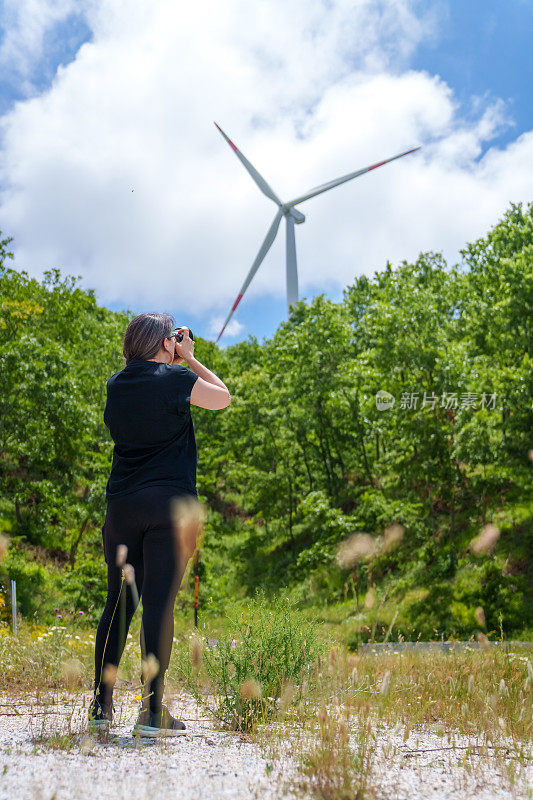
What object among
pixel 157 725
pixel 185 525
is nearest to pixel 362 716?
pixel 157 725

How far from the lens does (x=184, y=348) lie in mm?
3330

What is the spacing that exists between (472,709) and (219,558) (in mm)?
23501

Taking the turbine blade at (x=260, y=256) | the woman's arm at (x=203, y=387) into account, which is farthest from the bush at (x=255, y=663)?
the turbine blade at (x=260, y=256)

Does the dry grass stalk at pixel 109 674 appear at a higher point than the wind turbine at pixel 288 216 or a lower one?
lower

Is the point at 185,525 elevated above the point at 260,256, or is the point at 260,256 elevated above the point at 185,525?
the point at 260,256

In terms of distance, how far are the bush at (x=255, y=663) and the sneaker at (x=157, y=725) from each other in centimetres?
30

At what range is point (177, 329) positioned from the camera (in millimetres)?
3354

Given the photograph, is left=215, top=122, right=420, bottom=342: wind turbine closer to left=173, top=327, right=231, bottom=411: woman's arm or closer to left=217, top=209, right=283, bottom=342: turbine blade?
left=217, top=209, right=283, bottom=342: turbine blade

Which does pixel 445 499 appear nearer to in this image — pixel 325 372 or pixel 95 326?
pixel 325 372

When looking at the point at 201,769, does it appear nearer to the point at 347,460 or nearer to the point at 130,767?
the point at 130,767

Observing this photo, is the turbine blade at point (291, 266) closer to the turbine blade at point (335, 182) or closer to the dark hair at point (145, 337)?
the turbine blade at point (335, 182)

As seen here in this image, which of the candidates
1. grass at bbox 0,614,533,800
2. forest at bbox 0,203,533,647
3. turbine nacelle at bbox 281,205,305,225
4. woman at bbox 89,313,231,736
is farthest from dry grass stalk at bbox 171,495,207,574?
turbine nacelle at bbox 281,205,305,225

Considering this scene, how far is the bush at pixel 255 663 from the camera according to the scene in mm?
3213

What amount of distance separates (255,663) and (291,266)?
99.4 feet
